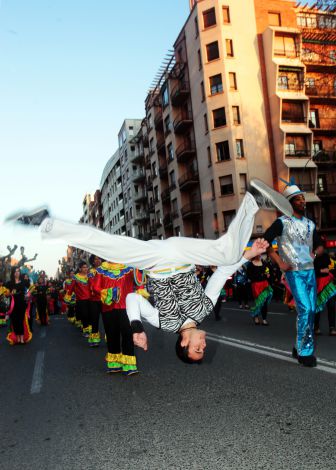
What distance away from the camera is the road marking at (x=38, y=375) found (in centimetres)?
632

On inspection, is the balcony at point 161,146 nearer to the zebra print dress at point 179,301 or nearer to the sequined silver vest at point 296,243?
the sequined silver vest at point 296,243

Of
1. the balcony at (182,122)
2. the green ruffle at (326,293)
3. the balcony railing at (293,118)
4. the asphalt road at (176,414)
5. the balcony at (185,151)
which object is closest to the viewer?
the asphalt road at (176,414)

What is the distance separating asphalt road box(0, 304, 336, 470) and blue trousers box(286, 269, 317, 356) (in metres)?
0.31

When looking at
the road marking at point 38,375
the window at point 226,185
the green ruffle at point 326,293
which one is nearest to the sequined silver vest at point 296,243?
the green ruffle at point 326,293

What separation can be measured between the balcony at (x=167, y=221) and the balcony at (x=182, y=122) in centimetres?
918

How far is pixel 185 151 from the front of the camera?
144 ft

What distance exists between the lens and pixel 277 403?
15.2 ft

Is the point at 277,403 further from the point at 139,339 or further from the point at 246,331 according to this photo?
the point at 246,331

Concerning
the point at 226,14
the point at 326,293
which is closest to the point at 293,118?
the point at 226,14

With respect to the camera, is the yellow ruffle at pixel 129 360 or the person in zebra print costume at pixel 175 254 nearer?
the person in zebra print costume at pixel 175 254

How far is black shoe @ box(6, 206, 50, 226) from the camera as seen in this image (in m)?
4.34

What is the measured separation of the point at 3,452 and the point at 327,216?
4028 cm

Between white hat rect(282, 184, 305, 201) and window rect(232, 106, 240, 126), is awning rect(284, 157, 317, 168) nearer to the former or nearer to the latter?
window rect(232, 106, 240, 126)

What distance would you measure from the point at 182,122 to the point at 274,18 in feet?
38.8
